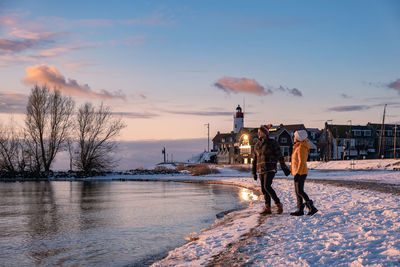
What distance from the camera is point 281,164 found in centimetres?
973

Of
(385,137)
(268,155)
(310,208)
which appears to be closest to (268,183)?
(268,155)

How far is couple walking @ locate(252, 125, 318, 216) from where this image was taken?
9336mm

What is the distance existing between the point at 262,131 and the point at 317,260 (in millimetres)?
4758

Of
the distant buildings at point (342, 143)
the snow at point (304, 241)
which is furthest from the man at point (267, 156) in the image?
the distant buildings at point (342, 143)

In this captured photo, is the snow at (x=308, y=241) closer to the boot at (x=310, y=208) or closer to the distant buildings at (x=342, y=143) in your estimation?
the boot at (x=310, y=208)

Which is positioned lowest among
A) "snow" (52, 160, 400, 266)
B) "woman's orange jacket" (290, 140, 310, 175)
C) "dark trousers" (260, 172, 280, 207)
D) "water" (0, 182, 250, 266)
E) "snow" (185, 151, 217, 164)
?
"snow" (185, 151, 217, 164)

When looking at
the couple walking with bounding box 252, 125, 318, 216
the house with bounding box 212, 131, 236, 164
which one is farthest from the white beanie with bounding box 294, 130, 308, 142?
the house with bounding box 212, 131, 236, 164

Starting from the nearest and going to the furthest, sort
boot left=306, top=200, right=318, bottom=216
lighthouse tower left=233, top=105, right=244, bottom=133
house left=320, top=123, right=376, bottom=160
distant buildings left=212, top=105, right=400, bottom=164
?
boot left=306, top=200, right=318, bottom=216 → distant buildings left=212, top=105, right=400, bottom=164 → house left=320, top=123, right=376, bottom=160 → lighthouse tower left=233, top=105, right=244, bottom=133

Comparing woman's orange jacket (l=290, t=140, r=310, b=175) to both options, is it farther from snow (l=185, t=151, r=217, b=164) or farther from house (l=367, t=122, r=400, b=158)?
snow (l=185, t=151, r=217, b=164)

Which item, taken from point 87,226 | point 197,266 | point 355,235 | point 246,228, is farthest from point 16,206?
point 355,235

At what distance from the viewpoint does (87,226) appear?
1134 cm

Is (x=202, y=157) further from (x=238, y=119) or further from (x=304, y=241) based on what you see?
(x=304, y=241)

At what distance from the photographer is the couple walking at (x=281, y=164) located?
9336 millimetres

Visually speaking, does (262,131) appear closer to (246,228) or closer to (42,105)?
(246,228)
